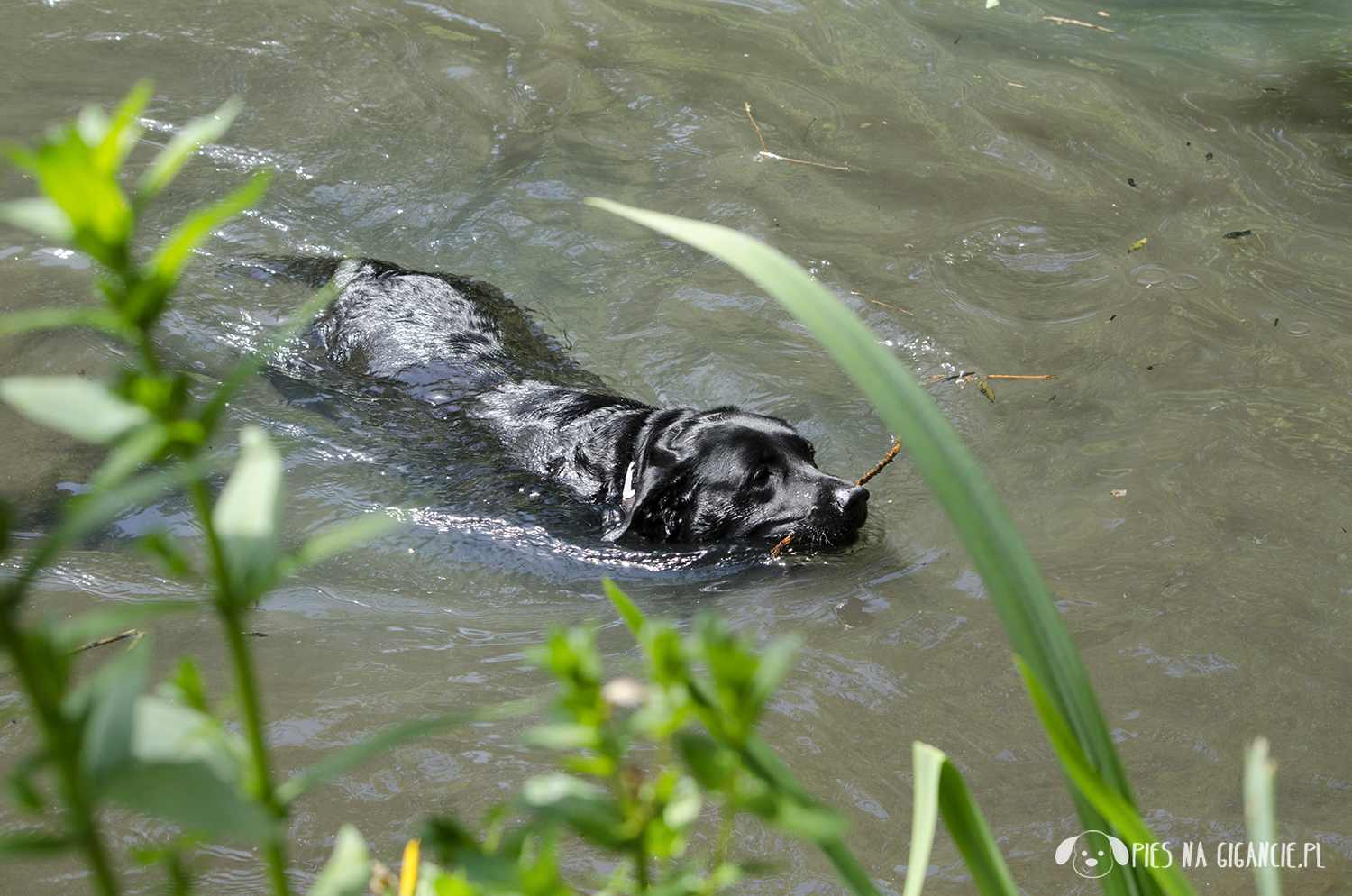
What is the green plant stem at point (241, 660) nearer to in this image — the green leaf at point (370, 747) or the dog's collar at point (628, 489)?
the green leaf at point (370, 747)

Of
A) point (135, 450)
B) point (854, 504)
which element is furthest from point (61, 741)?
point (854, 504)

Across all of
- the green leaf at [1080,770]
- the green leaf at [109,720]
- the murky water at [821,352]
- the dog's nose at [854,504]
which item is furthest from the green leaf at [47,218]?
the dog's nose at [854,504]

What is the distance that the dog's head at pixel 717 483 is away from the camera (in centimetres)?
426

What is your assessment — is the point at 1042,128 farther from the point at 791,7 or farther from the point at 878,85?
the point at 791,7

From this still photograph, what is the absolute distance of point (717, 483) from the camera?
435 cm

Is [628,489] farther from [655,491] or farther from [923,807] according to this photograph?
[923,807]

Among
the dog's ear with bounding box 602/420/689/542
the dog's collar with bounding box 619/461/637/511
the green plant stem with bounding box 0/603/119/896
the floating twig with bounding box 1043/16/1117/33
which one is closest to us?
the green plant stem with bounding box 0/603/119/896

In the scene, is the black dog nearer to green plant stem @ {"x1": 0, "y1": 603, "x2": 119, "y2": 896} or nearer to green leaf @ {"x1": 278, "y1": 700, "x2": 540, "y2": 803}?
green leaf @ {"x1": 278, "y1": 700, "x2": 540, "y2": 803}

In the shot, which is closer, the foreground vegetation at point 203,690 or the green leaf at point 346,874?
the foreground vegetation at point 203,690

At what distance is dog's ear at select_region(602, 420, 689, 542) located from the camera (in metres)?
4.24

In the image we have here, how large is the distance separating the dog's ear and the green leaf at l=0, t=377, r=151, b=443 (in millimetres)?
3681

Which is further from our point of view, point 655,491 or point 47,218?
point 655,491

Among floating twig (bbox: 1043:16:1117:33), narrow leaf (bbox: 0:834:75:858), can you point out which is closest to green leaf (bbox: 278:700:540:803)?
narrow leaf (bbox: 0:834:75:858)

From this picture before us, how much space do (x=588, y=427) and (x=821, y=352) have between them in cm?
157
